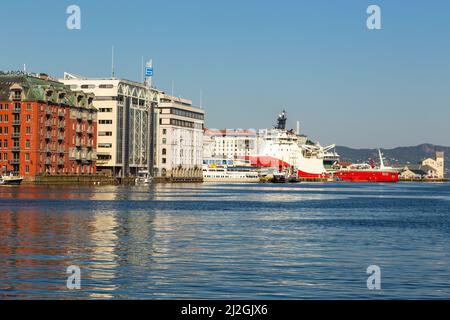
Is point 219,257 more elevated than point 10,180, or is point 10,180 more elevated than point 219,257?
point 10,180

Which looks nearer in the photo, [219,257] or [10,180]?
[219,257]

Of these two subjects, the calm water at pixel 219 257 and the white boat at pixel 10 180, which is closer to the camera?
the calm water at pixel 219 257

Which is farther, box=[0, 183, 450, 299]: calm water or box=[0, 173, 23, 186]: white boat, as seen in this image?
box=[0, 173, 23, 186]: white boat

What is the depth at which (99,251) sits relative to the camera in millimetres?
50375

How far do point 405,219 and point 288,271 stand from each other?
176ft

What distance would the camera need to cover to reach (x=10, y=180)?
19262 cm

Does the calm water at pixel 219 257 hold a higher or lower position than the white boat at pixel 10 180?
lower

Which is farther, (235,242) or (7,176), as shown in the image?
(7,176)

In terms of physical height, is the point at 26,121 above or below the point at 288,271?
above

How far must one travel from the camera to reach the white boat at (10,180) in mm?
191625

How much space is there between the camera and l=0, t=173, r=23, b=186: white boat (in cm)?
19162

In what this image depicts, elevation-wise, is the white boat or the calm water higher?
the white boat

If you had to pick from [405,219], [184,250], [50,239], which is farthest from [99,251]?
[405,219]
